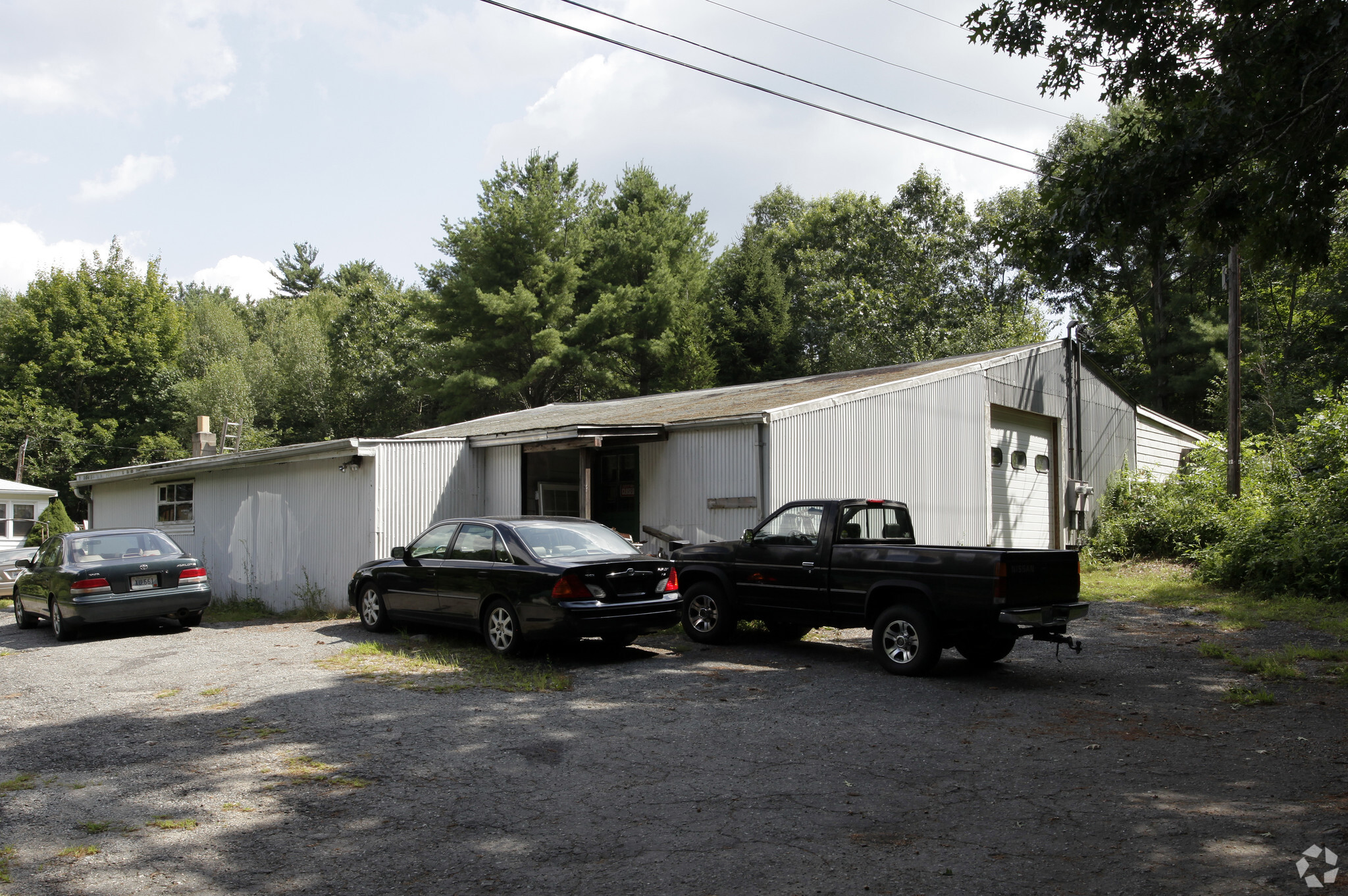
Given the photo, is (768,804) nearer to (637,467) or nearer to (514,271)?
(637,467)

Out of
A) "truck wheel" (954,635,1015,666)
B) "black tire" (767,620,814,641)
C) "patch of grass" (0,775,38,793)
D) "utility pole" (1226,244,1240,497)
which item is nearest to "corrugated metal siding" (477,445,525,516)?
"black tire" (767,620,814,641)

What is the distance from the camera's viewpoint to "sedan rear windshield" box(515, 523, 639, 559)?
9.97 m

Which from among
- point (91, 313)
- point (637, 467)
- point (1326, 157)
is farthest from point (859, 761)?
point (91, 313)

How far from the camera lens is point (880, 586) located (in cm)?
902

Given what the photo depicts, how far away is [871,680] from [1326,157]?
23.1 ft

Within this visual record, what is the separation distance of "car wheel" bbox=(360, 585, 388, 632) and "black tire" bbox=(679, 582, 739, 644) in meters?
3.88

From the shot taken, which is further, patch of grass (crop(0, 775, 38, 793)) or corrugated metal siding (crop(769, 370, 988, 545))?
corrugated metal siding (crop(769, 370, 988, 545))

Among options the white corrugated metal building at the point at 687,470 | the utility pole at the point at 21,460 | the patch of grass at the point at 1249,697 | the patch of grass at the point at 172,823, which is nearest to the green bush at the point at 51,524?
the white corrugated metal building at the point at 687,470

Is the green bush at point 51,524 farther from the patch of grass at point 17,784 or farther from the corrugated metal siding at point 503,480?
the patch of grass at point 17,784

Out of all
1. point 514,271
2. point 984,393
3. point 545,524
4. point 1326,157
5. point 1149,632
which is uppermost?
point 514,271

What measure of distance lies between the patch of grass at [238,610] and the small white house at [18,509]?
1405 centimetres

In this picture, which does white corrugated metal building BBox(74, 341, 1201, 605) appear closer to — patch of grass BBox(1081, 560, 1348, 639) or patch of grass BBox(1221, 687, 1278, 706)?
patch of grass BBox(1081, 560, 1348, 639)

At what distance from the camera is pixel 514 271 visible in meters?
37.0

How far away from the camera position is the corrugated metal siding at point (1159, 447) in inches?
933
